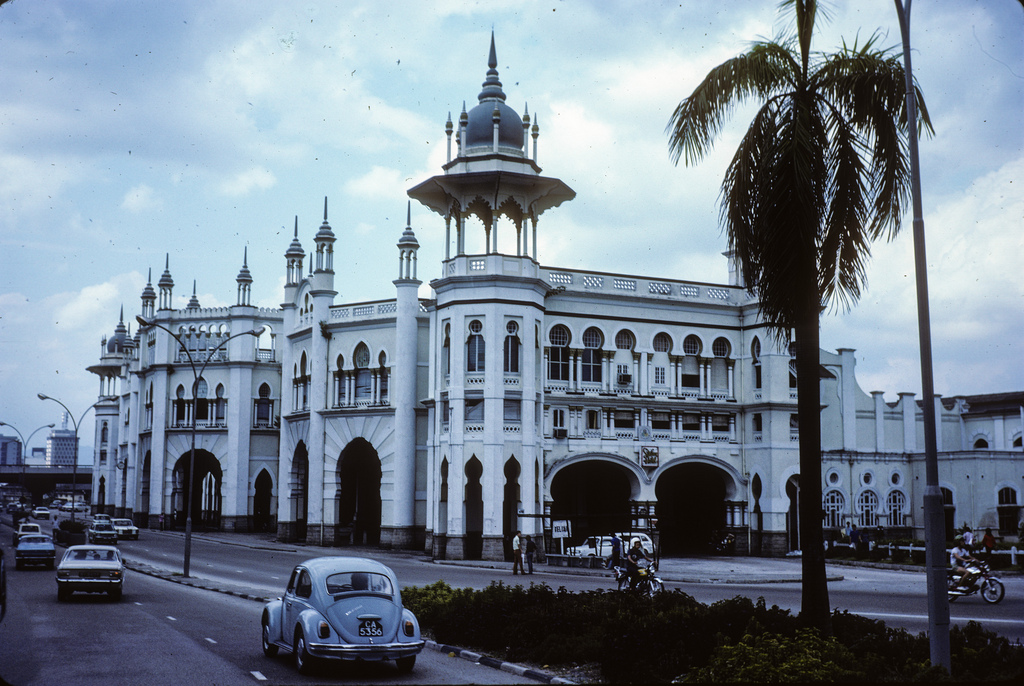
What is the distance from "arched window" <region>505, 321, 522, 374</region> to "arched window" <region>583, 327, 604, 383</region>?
4713 mm

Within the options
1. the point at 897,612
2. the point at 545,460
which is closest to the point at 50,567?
the point at 545,460

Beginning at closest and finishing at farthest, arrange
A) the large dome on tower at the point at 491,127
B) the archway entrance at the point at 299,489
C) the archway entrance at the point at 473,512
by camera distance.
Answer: the archway entrance at the point at 473,512 < the large dome on tower at the point at 491,127 < the archway entrance at the point at 299,489

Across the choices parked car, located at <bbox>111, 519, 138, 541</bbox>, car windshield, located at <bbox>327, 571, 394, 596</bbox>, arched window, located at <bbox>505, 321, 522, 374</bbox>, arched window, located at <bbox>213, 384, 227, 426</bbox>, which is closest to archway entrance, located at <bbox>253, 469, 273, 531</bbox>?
arched window, located at <bbox>213, 384, 227, 426</bbox>

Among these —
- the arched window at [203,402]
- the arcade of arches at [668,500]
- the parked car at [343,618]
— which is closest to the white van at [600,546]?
the arcade of arches at [668,500]

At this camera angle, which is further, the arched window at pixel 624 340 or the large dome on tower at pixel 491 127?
the arched window at pixel 624 340

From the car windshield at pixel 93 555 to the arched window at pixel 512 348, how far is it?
21.0m

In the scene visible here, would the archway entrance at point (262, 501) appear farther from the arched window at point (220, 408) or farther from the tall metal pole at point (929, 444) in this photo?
the tall metal pole at point (929, 444)

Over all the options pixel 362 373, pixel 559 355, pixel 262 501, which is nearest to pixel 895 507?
pixel 559 355

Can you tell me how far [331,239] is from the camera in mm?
57188

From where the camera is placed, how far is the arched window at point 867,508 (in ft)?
174

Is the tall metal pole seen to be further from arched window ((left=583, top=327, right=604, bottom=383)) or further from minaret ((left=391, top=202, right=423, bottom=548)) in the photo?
minaret ((left=391, top=202, right=423, bottom=548))

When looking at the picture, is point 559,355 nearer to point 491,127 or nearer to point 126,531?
point 491,127

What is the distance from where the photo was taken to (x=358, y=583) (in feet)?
50.6

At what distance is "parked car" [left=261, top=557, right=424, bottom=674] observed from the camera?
14516 mm
